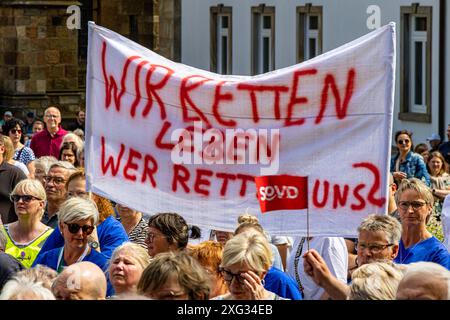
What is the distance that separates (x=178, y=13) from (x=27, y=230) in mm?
23590

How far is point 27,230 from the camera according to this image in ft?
35.3

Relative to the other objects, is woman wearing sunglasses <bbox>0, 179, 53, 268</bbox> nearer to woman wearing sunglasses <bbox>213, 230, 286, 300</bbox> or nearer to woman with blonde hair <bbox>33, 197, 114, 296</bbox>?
woman with blonde hair <bbox>33, 197, 114, 296</bbox>

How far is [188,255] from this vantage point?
7531 mm

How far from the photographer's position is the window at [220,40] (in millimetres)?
32312

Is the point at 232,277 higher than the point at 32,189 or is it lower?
lower

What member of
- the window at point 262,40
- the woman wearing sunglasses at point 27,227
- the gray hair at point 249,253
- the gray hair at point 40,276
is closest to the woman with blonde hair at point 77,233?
the woman wearing sunglasses at point 27,227

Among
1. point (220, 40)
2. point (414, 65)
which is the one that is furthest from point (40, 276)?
point (220, 40)

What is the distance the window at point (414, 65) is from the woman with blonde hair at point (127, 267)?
17.3m

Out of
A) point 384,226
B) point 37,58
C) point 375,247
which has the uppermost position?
point 37,58

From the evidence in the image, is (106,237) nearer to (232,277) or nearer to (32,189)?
(32,189)

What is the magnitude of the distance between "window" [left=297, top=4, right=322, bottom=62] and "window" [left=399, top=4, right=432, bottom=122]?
112 inches

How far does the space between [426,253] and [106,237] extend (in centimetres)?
210
